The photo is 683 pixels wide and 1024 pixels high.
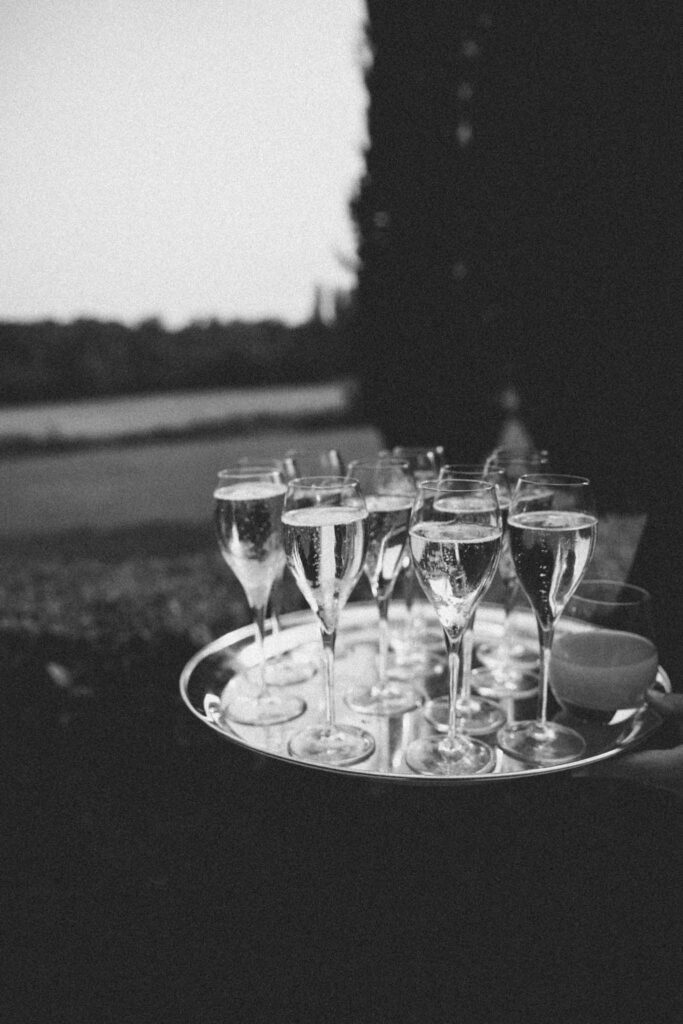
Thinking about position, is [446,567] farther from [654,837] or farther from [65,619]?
[65,619]

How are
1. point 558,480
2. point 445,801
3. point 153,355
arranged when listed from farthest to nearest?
point 153,355 → point 445,801 → point 558,480

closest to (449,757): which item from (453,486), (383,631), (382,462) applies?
Result: (383,631)

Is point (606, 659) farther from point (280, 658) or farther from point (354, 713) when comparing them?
point (280, 658)

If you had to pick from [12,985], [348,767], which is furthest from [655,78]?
[12,985]

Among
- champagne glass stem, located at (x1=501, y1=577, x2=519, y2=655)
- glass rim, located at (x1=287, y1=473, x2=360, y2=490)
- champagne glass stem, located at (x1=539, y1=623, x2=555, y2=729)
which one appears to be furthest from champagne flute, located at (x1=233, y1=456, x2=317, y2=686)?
champagne glass stem, located at (x1=539, y1=623, x2=555, y2=729)

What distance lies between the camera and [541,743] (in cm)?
160

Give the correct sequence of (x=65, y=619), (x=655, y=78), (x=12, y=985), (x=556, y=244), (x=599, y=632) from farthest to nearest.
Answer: (x=556, y=244) < (x=655, y=78) < (x=65, y=619) < (x=12, y=985) < (x=599, y=632)

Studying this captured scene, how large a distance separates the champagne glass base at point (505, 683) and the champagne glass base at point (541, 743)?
8.3 inches

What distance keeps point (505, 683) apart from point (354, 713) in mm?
429

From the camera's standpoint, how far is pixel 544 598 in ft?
5.22

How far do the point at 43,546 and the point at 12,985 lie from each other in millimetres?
7086

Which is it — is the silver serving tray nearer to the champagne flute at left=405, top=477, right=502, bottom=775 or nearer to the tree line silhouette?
the champagne flute at left=405, top=477, right=502, bottom=775

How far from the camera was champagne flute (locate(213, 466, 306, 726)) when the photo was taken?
68.1 inches

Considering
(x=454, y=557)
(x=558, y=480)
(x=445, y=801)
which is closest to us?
(x=454, y=557)
